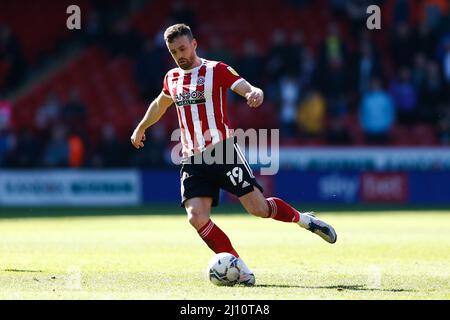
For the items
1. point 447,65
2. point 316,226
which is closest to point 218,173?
point 316,226

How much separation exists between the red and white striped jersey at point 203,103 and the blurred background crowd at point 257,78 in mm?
13476

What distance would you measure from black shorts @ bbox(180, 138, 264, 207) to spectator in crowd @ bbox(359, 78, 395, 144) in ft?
46.2

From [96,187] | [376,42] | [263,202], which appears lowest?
[96,187]

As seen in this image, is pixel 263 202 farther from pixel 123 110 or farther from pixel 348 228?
pixel 123 110

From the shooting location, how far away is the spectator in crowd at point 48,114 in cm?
2414

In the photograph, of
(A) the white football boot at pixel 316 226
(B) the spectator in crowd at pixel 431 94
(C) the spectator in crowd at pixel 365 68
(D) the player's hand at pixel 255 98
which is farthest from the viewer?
(C) the spectator in crowd at pixel 365 68

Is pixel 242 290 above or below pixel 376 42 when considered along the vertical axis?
below

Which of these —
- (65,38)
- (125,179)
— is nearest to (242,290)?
(125,179)

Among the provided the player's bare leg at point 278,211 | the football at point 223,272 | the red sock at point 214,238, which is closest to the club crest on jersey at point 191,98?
the player's bare leg at point 278,211

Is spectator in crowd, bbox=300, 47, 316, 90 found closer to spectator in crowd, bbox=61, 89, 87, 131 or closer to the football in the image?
Answer: spectator in crowd, bbox=61, 89, 87, 131

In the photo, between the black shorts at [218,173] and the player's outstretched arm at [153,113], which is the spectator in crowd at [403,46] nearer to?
the player's outstretched arm at [153,113]
